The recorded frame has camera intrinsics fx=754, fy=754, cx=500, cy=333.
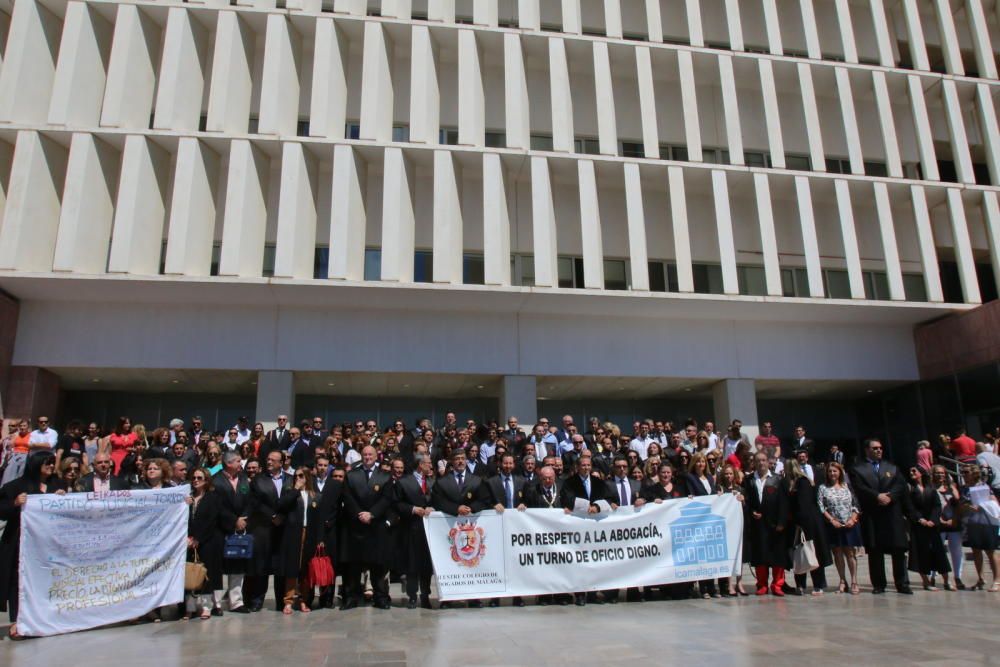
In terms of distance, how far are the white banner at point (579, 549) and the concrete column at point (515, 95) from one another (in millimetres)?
13533

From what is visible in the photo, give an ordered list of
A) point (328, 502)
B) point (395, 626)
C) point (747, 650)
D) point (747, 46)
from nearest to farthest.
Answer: point (747, 650)
point (395, 626)
point (328, 502)
point (747, 46)

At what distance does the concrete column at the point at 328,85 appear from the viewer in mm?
20891

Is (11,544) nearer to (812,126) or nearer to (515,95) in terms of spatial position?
(515,95)

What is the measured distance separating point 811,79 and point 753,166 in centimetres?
330

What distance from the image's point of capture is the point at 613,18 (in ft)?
76.5

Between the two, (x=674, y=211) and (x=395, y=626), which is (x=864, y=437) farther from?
(x=395, y=626)

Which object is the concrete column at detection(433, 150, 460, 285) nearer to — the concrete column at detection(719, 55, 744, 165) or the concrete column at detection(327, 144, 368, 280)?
the concrete column at detection(327, 144, 368, 280)

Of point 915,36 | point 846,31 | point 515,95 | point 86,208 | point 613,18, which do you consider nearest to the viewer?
point 86,208

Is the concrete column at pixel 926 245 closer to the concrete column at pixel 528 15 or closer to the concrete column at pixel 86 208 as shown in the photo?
the concrete column at pixel 528 15

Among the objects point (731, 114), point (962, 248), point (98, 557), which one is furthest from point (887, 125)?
point (98, 557)

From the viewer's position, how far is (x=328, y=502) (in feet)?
33.3

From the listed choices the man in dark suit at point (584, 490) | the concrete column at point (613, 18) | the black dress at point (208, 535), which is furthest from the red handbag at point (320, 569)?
the concrete column at point (613, 18)

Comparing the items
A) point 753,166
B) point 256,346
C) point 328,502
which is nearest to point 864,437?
point 753,166

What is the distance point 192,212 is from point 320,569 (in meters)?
13.2
